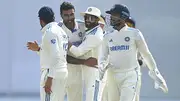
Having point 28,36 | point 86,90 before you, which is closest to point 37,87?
point 28,36

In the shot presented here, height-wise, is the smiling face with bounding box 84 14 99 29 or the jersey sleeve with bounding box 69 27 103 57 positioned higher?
the smiling face with bounding box 84 14 99 29

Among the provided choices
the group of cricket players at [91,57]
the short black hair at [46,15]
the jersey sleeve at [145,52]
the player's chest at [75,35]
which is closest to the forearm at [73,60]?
the group of cricket players at [91,57]

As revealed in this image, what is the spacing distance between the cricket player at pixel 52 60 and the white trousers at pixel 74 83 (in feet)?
2.55

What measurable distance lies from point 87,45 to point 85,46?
33 mm

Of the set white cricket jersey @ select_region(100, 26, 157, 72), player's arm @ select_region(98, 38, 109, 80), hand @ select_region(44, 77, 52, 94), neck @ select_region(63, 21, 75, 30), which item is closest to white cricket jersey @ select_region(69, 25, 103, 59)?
neck @ select_region(63, 21, 75, 30)

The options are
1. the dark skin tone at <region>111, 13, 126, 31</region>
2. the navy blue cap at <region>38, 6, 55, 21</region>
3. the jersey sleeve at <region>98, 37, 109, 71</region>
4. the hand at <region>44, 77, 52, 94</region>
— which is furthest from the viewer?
the jersey sleeve at <region>98, 37, 109, 71</region>

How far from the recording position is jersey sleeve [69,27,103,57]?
797cm

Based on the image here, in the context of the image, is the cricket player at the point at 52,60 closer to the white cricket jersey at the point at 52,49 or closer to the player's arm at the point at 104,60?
the white cricket jersey at the point at 52,49

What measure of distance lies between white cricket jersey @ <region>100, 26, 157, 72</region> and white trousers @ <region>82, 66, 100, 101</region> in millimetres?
620

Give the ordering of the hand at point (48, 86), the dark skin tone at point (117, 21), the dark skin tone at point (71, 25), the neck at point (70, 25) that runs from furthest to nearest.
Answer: the neck at point (70, 25) < the dark skin tone at point (71, 25) < the dark skin tone at point (117, 21) < the hand at point (48, 86)

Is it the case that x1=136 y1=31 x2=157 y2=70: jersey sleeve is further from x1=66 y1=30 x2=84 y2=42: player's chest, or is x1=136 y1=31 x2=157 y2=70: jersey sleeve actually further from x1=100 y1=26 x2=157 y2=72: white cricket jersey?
x1=66 y1=30 x2=84 y2=42: player's chest

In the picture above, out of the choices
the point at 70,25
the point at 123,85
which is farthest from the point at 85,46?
the point at 123,85

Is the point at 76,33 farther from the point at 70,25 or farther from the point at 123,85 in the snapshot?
the point at 123,85

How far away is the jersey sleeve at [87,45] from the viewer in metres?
7.97
